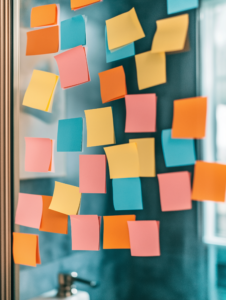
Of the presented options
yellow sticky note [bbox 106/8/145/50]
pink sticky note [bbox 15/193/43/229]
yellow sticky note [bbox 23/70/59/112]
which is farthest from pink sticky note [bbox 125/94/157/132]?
pink sticky note [bbox 15/193/43/229]

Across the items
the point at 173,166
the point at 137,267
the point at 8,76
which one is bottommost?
the point at 137,267

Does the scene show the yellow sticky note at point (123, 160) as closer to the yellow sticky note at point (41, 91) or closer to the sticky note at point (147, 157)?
the sticky note at point (147, 157)

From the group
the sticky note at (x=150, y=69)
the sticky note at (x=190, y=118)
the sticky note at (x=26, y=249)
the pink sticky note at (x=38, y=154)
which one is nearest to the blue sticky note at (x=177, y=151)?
the sticky note at (x=190, y=118)

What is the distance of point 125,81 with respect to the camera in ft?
2.31

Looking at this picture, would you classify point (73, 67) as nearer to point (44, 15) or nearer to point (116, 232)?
point (44, 15)

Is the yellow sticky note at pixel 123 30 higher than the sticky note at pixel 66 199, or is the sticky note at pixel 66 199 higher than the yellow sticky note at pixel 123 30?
the yellow sticky note at pixel 123 30

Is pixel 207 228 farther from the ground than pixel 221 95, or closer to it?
closer to it

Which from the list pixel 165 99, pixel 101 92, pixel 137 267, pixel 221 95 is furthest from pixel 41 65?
pixel 137 267

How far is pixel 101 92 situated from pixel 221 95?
0.30 meters

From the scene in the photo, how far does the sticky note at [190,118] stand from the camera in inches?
24.0

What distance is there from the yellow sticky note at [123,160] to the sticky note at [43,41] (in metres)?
0.35

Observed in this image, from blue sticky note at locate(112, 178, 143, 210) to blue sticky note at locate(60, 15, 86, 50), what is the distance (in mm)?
387

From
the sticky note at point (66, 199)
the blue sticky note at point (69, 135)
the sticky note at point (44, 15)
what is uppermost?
the sticky note at point (44, 15)

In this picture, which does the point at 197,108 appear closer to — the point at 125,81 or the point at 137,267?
the point at 125,81
